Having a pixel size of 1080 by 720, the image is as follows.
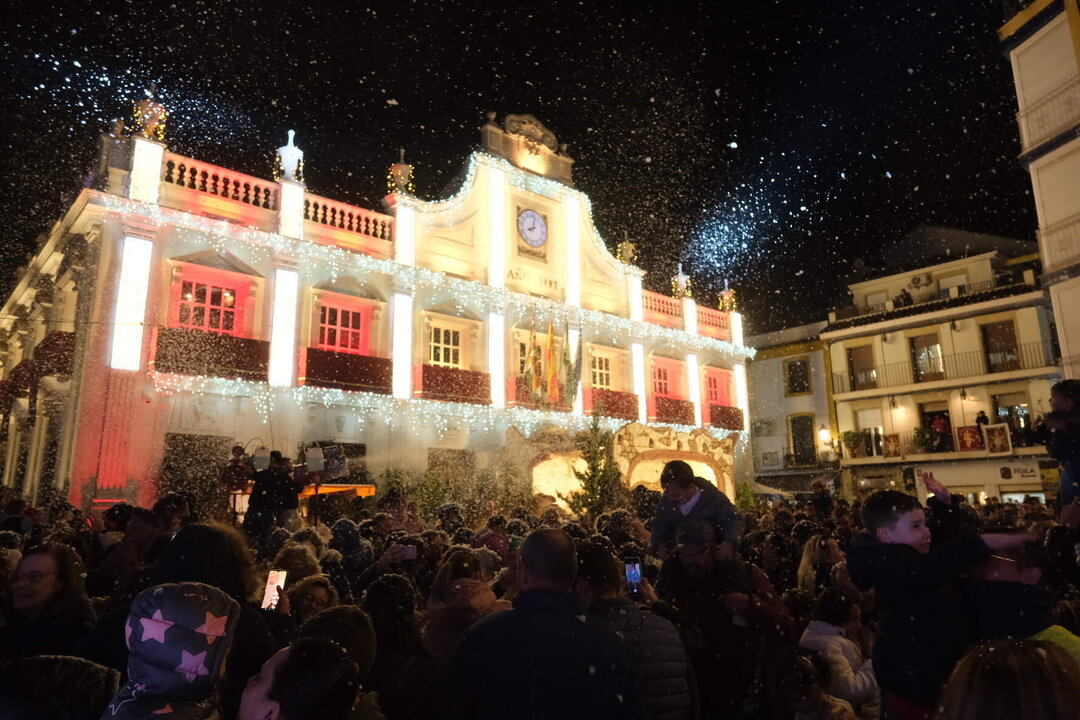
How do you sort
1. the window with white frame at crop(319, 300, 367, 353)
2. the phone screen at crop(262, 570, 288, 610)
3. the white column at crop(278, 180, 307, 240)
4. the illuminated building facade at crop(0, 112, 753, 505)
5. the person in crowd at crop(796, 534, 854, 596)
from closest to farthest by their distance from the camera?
the phone screen at crop(262, 570, 288, 610) < the person in crowd at crop(796, 534, 854, 596) < the illuminated building facade at crop(0, 112, 753, 505) < the white column at crop(278, 180, 307, 240) < the window with white frame at crop(319, 300, 367, 353)

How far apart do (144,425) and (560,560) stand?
608 inches

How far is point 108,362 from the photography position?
14984mm

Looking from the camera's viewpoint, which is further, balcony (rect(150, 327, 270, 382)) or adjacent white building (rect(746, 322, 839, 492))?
adjacent white building (rect(746, 322, 839, 492))

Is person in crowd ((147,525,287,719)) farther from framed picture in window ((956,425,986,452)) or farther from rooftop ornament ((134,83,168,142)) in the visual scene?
framed picture in window ((956,425,986,452))

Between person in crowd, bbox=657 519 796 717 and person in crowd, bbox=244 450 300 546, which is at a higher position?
person in crowd, bbox=244 450 300 546

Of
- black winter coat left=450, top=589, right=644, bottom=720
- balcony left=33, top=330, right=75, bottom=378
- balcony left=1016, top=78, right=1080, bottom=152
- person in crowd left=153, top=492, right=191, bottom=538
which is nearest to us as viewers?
black winter coat left=450, top=589, right=644, bottom=720

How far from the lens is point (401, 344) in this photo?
64.2 feet

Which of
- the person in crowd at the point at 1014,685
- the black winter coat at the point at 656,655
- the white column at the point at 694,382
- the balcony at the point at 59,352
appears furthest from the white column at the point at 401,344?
the person in crowd at the point at 1014,685

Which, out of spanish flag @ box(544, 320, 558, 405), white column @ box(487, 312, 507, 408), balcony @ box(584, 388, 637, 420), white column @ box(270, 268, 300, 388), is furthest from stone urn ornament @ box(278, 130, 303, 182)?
balcony @ box(584, 388, 637, 420)

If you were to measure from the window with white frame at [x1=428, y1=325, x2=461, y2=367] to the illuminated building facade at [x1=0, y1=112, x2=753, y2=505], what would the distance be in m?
0.10

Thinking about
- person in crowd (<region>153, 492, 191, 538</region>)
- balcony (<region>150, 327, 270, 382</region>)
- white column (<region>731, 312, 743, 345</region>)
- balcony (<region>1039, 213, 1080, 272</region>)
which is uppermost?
white column (<region>731, 312, 743, 345</region>)

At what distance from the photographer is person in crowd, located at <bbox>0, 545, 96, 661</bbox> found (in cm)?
341

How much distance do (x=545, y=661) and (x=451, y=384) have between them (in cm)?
1774

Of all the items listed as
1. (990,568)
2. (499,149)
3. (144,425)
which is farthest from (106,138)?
(990,568)
